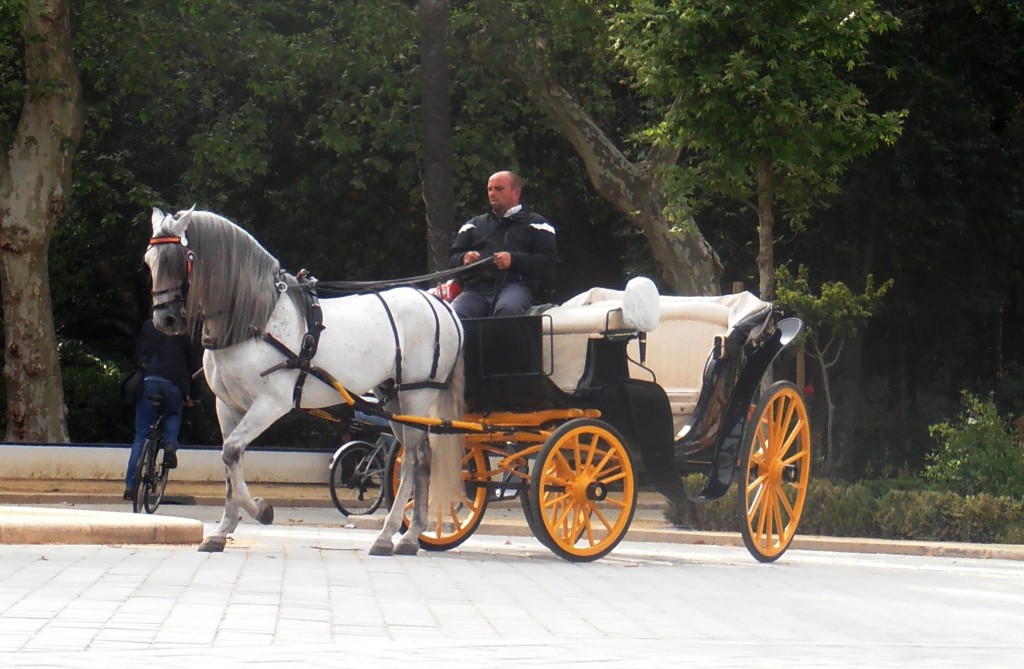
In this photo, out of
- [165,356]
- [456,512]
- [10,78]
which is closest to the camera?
[456,512]

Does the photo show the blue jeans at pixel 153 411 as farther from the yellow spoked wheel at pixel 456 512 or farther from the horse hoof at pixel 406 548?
the horse hoof at pixel 406 548

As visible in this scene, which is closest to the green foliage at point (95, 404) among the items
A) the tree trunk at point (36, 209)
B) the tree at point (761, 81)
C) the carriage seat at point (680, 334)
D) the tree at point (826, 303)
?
the tree trunk at point (36, 209)

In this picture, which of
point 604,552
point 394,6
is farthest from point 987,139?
point 604,552

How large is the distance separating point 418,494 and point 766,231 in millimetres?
10028

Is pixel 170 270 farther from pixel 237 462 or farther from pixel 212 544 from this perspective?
pixel 212 544

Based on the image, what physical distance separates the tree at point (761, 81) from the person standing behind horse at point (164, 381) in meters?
6.46

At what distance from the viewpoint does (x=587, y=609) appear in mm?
9484

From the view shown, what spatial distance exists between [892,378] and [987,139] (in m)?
8.94

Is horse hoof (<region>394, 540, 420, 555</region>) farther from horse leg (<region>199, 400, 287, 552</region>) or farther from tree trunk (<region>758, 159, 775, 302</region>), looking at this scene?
tree trunk (<region>758, 159, 775, 302</region>)

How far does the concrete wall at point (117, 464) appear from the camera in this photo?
24.8 m

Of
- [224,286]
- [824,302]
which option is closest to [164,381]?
[224,286]

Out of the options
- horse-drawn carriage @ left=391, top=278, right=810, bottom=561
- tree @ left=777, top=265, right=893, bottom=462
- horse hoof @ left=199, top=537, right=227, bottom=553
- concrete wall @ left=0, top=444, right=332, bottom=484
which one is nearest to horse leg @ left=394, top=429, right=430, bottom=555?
horse-drawn carriage @ left=391, top=278, right=810, bottom=561

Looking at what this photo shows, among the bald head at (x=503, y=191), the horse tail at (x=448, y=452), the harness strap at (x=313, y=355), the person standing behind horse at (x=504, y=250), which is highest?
the bald head at (x=503, y=191)

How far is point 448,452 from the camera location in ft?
42.2
